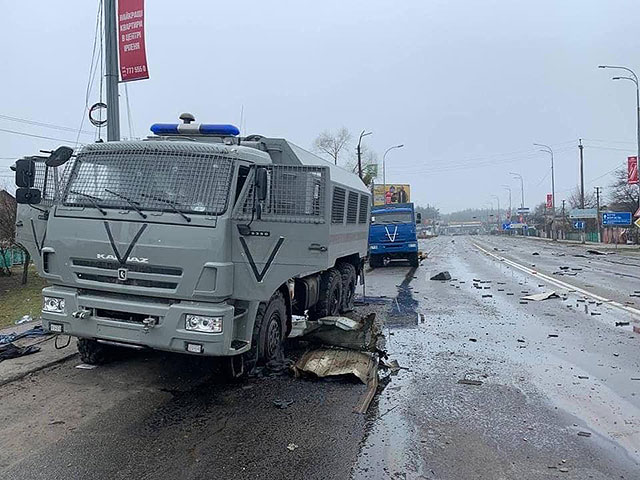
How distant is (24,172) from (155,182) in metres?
1.60

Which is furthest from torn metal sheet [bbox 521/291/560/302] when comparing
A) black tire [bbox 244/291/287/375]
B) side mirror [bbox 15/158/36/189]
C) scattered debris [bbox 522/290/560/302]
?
side mirror [bbox 15/158/36/189]

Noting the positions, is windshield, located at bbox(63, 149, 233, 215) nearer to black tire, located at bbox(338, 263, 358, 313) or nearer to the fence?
black tire, located at bbox(338, 263, 358, 313)

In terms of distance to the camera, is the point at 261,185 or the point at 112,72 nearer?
the point at 261,185

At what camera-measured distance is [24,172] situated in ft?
19.8

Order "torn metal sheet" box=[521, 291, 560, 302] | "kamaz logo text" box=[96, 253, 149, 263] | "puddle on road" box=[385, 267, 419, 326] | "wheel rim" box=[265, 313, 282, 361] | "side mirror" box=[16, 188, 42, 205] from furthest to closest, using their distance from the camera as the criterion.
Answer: "torn metal sheet" box=[521, 291, 560, 302] → "puddle on road" box=[385, 267, 419, 326] → "wheel rim" box=[265, 313, 282, 361] → "side mirror" box=[16, 188, 42, 205] → "kamaz logo text" box=[96, 253, 149, 263]

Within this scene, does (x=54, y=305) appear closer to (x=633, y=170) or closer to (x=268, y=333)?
(x=268, y=333)

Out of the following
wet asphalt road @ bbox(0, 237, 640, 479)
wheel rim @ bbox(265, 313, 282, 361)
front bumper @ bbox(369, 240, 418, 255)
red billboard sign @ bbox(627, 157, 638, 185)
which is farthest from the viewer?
red billboard sign @ bbox(627, 157, 638, 185)

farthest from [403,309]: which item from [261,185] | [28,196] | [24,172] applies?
[24,172]

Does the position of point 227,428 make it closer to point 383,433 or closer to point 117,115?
point 383,433

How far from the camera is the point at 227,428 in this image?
15.5 feet

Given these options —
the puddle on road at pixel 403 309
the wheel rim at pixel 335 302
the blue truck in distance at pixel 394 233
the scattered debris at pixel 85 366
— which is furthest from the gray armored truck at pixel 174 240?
the blue truck in distance at pixel 394 233

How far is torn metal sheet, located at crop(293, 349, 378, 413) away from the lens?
614 cm

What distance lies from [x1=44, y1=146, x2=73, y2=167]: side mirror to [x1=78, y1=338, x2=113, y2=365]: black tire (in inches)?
82.5

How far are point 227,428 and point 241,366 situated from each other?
4.16ft
